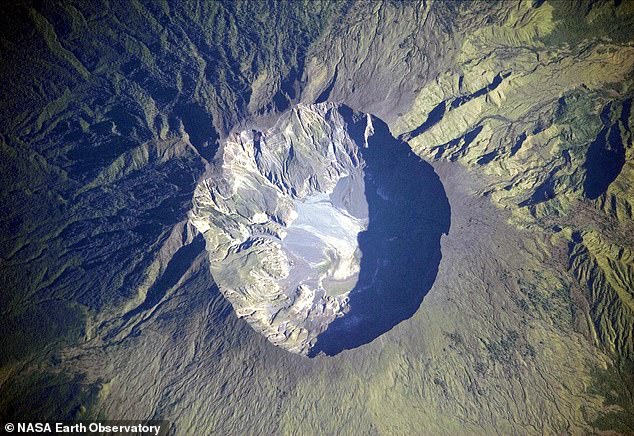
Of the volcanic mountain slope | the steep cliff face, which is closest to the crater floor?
the steep cliff face

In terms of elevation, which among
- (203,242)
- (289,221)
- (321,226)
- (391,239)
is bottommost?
(289,221)

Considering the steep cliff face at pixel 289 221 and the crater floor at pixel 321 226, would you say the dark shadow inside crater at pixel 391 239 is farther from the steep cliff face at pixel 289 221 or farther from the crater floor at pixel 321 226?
the steep cliff face at pixel 289 221

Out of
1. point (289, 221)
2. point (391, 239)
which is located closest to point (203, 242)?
point (289, 221)

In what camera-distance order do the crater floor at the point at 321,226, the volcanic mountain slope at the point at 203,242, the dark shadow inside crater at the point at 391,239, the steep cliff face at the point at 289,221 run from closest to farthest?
the volcanic mountain slope at the point at 203,242
the dark shadow inside crater at the point at 391,239
the crater floor at the point at 321,226
the steep cliff face at the point at 289,221

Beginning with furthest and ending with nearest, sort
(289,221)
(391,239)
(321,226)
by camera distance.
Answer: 1. (321,226)
2. (289,221)
3. (391,239)

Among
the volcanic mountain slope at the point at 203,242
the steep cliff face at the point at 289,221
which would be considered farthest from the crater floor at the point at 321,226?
the volcanic mountain slope at the point at 203,242

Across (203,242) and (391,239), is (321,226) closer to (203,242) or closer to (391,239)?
(391,239)
